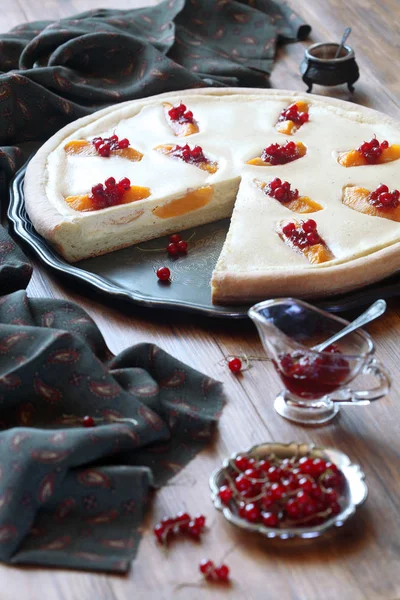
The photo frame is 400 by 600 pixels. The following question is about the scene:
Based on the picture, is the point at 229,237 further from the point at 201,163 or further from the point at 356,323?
the point at 356,323

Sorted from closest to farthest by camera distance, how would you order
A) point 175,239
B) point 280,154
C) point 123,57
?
point 175,239
point 280,154
point 123,57

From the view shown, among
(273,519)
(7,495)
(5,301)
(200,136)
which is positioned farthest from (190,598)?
(200,136)

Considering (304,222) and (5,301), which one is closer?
(5,301)

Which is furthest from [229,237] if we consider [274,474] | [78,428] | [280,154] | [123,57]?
[123,57]

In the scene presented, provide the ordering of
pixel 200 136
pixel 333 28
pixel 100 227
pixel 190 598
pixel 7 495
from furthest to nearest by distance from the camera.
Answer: pixel 333 28 < pixel 200 136 < pixel 100 227 < pixel 7 495 < pixel 190 598

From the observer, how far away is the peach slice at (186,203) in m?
3.62

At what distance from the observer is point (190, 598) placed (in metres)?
2.01

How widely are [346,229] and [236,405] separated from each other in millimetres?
1029

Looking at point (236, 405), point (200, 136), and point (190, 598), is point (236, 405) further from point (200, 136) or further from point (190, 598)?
point (200, 136)

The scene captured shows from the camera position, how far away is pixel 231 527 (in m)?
2.17

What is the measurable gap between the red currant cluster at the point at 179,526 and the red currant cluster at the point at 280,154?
2003 mm

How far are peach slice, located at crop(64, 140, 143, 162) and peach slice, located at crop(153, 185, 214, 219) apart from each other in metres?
0.34

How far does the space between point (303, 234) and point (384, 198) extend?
0.40 metres

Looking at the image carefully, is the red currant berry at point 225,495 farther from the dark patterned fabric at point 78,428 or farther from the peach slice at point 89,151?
the peach slice at point 89,151
